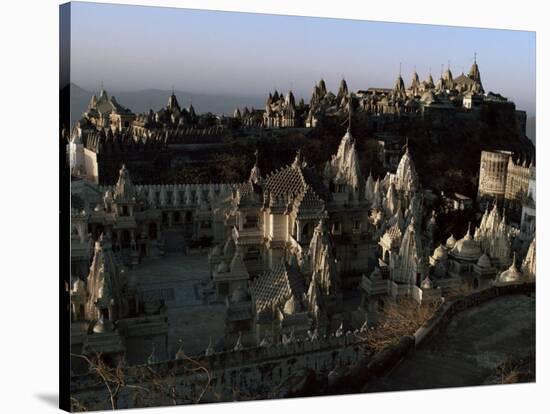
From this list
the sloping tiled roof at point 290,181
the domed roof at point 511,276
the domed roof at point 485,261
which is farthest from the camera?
the domed roof at point 485,261

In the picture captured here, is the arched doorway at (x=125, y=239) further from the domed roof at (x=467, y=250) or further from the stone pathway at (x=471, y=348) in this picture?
the domed roof at (x=467, y=250)

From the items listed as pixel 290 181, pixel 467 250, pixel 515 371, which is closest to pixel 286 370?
pixel 290 181

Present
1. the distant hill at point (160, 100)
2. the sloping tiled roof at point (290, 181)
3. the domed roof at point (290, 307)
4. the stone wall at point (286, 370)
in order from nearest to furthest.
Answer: the distant hill at point (160, 100) < the stone wall at point (286, 370) < the domed roof at point (290, 307) < the sloping tiled roof at point (290, 181)

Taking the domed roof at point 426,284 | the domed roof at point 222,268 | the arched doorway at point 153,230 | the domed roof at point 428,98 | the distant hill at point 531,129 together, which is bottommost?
the domed roof at point 426,284

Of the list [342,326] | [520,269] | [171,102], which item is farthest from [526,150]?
[171,102]

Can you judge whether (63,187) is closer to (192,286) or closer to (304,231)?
(192,286)

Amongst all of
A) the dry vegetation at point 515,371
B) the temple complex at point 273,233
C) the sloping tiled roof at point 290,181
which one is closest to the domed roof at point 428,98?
the temple complex at point 273,233
